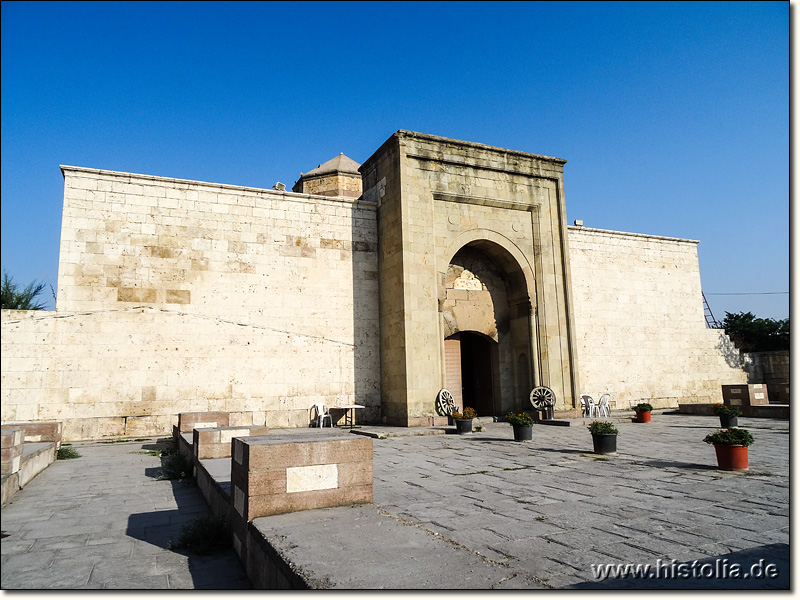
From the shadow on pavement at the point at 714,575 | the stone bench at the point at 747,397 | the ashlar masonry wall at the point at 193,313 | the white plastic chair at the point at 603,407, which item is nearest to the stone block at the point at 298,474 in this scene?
→ the shadow on pavement at the point at 714,575

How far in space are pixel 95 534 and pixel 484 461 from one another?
5237 millimetres

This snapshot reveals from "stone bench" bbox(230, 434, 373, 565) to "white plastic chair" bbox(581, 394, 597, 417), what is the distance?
42.3 feet

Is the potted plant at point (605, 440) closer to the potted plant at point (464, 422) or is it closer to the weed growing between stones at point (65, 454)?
the potted plant at point (464, 422)

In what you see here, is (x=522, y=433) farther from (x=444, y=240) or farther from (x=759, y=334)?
(x=759, y=334)

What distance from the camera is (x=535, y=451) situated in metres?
9.27

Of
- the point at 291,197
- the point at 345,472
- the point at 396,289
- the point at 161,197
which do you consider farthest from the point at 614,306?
the point at 345,472

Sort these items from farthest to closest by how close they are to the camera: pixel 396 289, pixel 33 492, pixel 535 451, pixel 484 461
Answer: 1. pixel 396 289
2. pixel 535 451
3. pixel 484 461
4. pixel 33 492

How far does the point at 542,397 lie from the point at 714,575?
12.2 m

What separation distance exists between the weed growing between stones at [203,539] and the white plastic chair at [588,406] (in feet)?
43.6

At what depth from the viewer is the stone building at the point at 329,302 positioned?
12008 mm

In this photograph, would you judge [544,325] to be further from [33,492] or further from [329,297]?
[33,492]

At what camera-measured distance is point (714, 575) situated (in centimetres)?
315

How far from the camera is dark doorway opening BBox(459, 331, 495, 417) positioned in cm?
1652

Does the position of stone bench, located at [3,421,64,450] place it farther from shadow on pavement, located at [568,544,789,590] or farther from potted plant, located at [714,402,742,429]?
potted plant, located at [714,402,742,429]
